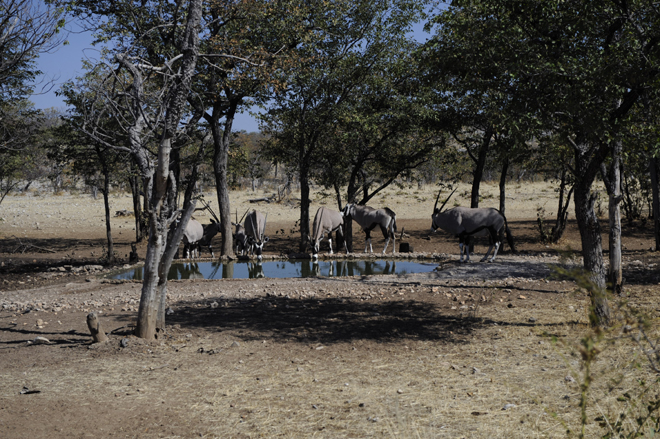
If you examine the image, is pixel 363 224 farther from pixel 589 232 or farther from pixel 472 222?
pixel 589 232

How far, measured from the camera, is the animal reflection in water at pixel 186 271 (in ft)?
62.0

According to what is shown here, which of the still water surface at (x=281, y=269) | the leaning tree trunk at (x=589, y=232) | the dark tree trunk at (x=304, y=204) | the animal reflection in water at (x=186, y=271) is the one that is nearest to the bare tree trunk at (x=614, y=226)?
the leaning tree trunk at (x=589, y=232)

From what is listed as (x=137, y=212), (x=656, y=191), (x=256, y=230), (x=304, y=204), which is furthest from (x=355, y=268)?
(x=137, y=212)

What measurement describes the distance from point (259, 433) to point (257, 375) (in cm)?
175

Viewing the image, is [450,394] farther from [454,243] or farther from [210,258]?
[454,243]

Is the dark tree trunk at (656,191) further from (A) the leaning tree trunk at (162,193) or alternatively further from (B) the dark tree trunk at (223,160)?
(A) the leaning tree trunk at (162,193)

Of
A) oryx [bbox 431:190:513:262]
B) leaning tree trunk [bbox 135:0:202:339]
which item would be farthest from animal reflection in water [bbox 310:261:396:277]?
leaning tree trunk [bbox 135:0:202:339]

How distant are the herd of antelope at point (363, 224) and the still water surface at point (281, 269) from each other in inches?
32.7

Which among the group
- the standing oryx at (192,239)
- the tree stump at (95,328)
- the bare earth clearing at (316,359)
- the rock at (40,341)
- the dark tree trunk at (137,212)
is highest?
the dark tree trunk at (137,212)

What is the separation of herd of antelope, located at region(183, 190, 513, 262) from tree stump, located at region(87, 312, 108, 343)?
1271 cm

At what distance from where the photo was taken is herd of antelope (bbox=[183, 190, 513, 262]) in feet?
60.0

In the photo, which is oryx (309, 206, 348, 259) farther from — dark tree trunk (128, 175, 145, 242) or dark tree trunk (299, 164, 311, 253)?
dark tree trunk (128, 175, 145, 242)

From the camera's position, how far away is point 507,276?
1500cm

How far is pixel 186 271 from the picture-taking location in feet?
65.6
